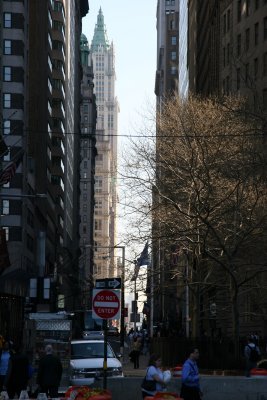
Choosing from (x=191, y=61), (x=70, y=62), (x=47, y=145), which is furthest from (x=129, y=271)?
(x=70, y=62)

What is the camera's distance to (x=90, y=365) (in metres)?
33.2

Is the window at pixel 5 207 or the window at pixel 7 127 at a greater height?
the window at pixel 7 127

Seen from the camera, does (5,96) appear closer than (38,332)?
No

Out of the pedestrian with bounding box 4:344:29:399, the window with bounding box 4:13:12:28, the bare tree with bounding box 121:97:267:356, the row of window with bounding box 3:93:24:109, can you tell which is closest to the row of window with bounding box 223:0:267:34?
the window with bounding box 4:13:12:28

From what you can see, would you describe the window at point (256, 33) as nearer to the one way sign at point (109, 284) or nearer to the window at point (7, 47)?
the window at point (7, 47)

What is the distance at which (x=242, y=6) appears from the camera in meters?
91.2

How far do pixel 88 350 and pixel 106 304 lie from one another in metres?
10.6

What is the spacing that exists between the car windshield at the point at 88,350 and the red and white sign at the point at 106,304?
9.75 m

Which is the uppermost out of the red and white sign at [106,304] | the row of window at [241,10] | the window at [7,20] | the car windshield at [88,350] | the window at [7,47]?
the row of window at [241,10]

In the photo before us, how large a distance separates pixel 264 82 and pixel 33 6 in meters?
30.9

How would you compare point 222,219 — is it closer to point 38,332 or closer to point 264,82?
point 38,332

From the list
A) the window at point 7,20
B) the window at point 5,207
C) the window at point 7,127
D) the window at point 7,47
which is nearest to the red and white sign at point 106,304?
the window at point 7,127

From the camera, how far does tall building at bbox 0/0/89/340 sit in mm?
88438

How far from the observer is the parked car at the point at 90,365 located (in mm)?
32625
